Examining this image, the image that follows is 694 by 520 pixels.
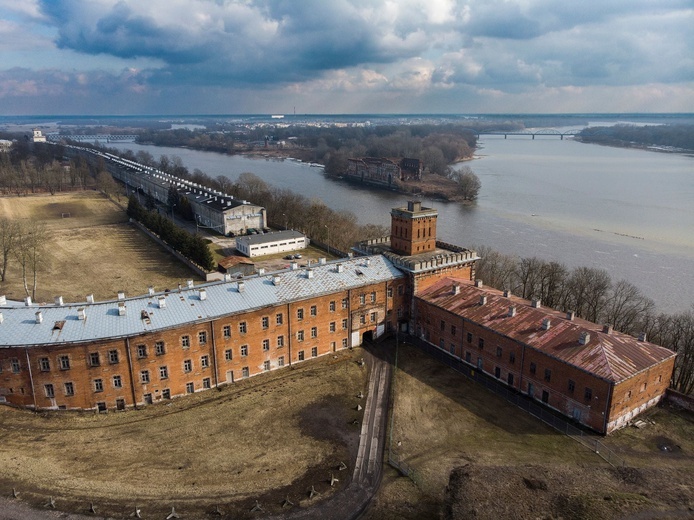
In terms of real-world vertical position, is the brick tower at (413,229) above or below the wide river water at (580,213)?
above

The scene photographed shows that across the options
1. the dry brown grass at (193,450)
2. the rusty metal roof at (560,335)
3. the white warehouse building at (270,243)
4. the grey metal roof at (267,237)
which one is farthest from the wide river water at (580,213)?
the dry brown grass at (193,450)

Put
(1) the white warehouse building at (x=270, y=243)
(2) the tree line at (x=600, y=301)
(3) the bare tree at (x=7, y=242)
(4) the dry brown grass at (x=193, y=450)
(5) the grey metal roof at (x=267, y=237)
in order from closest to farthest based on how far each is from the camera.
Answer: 1. (4) the dry brown grass at (x=193, y=450)
2. (2) the tree line at (x=600, y=301)
3. (3) the bare tree at (x=7, y=242)
4. (1) the white warehouse building at (x=270, y=243)
5. (5) the grey metal roof at (x=267, y=237)

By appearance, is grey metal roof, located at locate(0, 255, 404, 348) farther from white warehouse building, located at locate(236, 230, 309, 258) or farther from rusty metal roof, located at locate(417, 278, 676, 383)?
white warehouse building, located at locate(236, 230, 309, 258)

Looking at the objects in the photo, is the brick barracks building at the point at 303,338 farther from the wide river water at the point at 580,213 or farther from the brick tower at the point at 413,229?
the wide river water at the point at 580,213

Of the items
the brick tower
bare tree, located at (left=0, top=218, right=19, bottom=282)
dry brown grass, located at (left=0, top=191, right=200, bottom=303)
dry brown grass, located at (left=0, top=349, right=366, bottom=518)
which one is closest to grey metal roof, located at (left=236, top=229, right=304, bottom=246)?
dry brown grass, located at (left=0, top=191, right=200, bottom=303)

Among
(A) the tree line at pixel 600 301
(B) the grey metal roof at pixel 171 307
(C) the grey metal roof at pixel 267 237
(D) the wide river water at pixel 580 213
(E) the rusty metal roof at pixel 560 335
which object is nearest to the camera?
(E) the rusty metal roof at pixel 560 335

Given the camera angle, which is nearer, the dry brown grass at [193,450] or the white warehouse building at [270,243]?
the dry brown grass at [193,450]

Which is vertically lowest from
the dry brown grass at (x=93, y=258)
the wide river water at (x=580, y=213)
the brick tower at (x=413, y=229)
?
the dry brown grass at (x=93, y=258)
